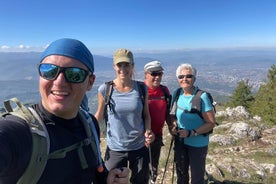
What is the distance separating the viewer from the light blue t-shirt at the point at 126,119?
3.91m

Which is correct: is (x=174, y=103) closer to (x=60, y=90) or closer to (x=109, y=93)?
(x=109, y=93)

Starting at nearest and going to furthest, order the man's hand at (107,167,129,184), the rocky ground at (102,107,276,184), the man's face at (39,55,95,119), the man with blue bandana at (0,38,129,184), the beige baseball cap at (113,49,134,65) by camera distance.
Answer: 1. the man with blue bandana at (0,38,129,184)
2. the man's face at (39,55,95,119)
3. the man's hand at (107,167,129,184)
4. the beige baseball cap at (113,49,134,65)
5. the rocky ground at (102,107,276,184)

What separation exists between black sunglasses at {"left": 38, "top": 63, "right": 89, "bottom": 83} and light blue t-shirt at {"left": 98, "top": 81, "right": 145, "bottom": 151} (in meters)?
2.23

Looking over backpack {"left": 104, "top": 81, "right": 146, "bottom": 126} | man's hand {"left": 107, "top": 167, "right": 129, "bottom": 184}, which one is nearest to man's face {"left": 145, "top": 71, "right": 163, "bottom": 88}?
backpack {"left": 104, "top": 81, "right": 146, "bottom": 126}

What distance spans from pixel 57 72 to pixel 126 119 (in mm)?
2421

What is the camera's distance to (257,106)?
2591 centimetres

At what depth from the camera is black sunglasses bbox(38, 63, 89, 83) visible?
1.63 m

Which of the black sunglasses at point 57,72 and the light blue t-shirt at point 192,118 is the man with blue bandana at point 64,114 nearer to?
the black sunglasses at point 57,72

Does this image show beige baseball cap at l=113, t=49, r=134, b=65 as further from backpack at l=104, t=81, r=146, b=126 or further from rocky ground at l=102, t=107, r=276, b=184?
rocky ground at l=102, t=107, r=276, b=184

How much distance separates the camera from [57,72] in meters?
1.64

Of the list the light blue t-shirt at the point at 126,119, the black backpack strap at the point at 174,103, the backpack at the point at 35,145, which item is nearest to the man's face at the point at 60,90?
the backpack at the point at 35,145

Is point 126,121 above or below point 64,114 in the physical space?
below

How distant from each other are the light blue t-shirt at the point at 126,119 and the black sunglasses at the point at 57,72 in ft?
→ 7.33

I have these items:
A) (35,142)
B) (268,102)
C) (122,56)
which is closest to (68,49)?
(35,142)
